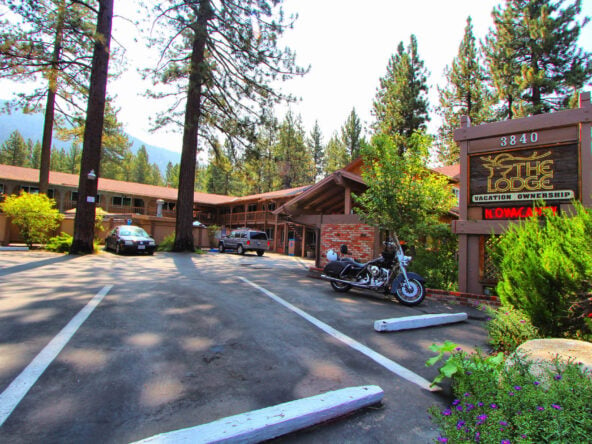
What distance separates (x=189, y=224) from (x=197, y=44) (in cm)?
1029

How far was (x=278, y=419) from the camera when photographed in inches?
87.3

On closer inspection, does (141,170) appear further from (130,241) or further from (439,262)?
(439,262)

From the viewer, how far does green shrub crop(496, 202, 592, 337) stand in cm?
362

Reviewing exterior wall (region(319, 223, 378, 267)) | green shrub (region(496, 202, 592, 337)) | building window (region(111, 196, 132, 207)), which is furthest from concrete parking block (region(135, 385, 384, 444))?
building window (region(111, 196, 132, 207))

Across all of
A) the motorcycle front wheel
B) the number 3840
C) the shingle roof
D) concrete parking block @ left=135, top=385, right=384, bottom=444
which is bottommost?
concrete parking block @ left=135, top=385, right=384, bottom=444

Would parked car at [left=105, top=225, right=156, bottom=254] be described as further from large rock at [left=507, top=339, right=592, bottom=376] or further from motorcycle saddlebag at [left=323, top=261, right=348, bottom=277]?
large rock at [left=507, top=339, right=592, bottom=376]

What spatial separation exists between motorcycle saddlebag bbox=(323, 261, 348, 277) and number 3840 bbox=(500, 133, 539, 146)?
15.5 ft

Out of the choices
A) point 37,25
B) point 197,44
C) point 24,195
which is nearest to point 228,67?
point 197,44

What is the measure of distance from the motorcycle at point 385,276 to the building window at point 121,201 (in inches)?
1282

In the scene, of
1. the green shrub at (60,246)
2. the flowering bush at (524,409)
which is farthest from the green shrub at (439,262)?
the green shrub at (60,246)

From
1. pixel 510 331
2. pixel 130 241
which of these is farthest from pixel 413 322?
pixel 130 241

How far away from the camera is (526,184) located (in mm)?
7102

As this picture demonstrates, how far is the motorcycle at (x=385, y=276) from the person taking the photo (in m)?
7.10

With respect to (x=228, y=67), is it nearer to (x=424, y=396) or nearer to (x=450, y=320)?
(x=450, y=320)
